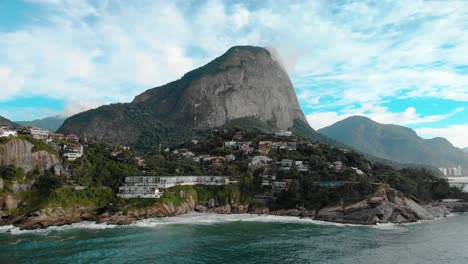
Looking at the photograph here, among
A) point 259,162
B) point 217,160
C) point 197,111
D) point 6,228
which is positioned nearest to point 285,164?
point 259,162

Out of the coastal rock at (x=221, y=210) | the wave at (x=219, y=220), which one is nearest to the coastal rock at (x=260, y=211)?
the wave at (x=219, y=220)

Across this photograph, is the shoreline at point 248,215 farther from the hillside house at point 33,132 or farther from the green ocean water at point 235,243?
the hillside house at point 33,132

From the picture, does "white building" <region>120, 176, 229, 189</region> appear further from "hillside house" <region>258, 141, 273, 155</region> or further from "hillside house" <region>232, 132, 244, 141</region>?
"hillside house" <region>232, 132, 244, 141</region>

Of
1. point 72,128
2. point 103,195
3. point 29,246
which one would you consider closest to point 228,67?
point 72,128

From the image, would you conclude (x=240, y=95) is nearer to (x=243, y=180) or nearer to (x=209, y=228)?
(x=243, y=180)

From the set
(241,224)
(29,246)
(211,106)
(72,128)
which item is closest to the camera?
(29,246)

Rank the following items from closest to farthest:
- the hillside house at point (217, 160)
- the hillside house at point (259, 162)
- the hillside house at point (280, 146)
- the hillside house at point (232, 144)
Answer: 1. the hillside house at point (259, 162)
2. the hillside house at point (217, 160)
3. the hillside house at point (280, 146)
4. the hillside house at point (232, 144)
